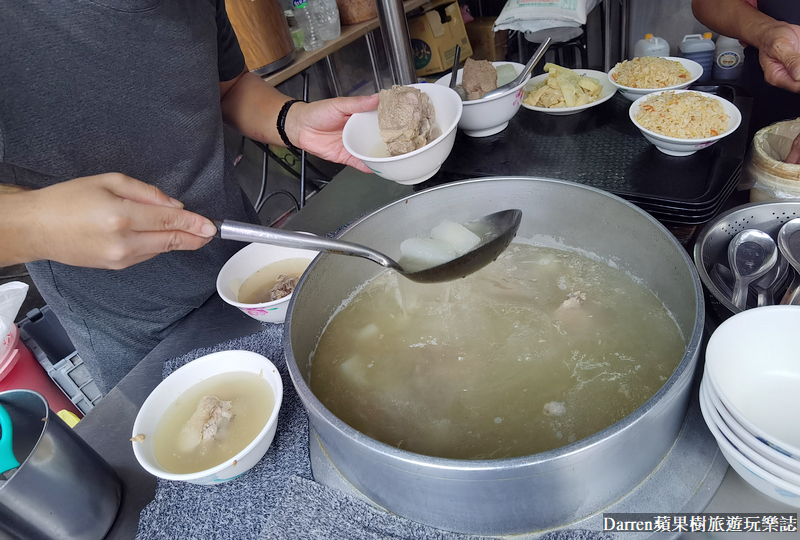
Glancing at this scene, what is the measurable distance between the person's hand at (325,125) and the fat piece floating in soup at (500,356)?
450mm

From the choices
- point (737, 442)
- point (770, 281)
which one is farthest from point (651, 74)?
point (737, 442)

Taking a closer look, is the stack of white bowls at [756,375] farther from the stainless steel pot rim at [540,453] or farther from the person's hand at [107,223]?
the person's hand at [107,223]

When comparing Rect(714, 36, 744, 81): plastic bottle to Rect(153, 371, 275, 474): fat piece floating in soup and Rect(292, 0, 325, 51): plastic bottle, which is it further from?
Rect(153, 371, 275, 474): fat piece floating in soup

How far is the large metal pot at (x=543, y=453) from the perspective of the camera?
25.5 inches

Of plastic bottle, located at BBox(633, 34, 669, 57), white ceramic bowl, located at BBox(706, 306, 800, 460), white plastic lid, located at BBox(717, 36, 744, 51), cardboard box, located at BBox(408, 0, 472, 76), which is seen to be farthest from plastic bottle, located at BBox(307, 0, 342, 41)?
white ceramic bowl, located at BBox(706, 306, 800, 460)

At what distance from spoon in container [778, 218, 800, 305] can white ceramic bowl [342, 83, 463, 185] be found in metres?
0.73

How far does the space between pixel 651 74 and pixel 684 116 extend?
460 millimetres

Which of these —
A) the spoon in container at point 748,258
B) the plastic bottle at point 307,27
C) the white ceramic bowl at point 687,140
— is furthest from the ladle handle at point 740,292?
the plastic bottle at point 307,27

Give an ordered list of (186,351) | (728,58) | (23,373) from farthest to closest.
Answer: (728,58) → (23,373) → (186,351)

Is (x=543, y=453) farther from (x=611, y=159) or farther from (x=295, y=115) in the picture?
(x=295, y=115)

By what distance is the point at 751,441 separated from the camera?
62 cm

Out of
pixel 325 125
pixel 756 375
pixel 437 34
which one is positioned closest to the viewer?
pixel 756 375

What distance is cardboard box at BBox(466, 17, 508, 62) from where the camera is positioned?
4105mm

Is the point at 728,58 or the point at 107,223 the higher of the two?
the point at 107,223
